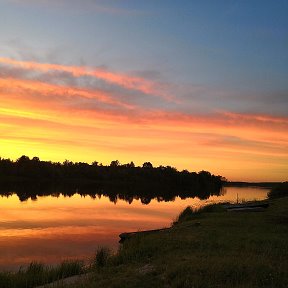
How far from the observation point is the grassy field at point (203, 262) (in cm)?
1064

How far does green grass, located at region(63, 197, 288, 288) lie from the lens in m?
10.6

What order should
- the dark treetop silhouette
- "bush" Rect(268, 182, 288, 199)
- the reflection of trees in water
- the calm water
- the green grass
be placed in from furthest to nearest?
the dark treetop silhouette, the reflection of trees in water, "bush" Rect(268, 182, 288, 199), the calm water, the green grass

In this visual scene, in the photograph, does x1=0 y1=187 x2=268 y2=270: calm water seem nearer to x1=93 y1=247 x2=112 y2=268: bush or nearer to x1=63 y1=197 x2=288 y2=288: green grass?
x1=93 y1=247 x2=112 y2=268: bush

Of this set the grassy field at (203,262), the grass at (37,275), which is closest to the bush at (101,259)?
the grassy field at (203,262)

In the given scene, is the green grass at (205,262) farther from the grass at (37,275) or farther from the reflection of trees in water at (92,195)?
the reflection of trees in water at (92,195)

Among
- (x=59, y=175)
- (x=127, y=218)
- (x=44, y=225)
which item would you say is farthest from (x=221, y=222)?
(x=59, y=175)

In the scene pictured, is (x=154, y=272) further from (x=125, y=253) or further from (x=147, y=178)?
(x=147, y=178)

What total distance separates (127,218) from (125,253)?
84.5ft

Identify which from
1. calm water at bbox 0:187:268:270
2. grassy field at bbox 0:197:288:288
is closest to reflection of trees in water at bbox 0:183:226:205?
calm water at bbox 0:187:268:270

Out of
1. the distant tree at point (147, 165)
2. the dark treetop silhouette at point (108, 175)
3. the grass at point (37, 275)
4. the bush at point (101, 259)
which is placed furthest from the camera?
the distant tree at point (147, 165)

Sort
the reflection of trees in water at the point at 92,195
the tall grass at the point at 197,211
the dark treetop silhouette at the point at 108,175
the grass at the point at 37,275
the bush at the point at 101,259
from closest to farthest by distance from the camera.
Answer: the grass at the point at 37,275
the bush at the point at 101,259
the tall grass at the point at 197,211
the reflection of trees in water at the point at 92,195
the dark treetop silhouette at the point at 108,175

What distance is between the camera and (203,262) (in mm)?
12133

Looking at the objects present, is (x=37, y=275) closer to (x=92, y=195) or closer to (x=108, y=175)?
(x=92, y=195)

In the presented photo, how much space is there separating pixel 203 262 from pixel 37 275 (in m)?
5.20
